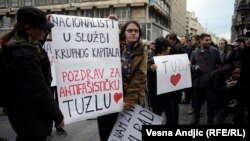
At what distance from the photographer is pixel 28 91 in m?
2.56

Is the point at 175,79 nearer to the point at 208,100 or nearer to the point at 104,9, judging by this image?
the point at 208,100

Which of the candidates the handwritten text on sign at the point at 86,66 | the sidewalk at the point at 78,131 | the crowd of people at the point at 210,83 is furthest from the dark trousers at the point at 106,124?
the sidewalk at the point at 78,131

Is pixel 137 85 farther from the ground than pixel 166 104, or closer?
farther from the ground

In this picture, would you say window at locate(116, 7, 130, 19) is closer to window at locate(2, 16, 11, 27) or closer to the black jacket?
window at locate(2, 16, 11, 27)

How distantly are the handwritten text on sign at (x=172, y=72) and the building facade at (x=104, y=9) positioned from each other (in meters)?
38.5

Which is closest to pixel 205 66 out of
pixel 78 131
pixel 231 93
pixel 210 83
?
pixel 210 83

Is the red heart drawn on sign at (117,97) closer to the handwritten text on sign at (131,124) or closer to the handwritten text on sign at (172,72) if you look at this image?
the handwritten text on sign at (131,124)

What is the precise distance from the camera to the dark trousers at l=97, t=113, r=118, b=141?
153 inches

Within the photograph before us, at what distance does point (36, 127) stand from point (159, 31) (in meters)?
50.2

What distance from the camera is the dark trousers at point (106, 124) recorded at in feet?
12.7

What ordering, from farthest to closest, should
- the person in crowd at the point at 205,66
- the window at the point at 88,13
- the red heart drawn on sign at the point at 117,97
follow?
1. the window at the point at 88,13
2. the person in crowd at the point at 205,66
3. the red heart drawn on sign at the point at 117,97

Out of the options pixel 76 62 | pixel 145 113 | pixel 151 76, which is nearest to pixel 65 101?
pixel 76 62

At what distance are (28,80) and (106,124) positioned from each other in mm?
1526

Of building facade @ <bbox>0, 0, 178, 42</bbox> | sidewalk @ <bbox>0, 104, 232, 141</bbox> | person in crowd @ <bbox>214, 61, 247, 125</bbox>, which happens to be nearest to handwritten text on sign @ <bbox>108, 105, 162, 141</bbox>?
sidewalk @ <bbox>0, 104, 232, 141</bbox>
